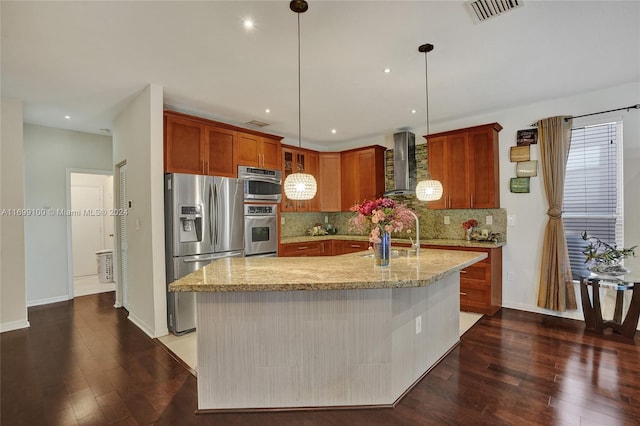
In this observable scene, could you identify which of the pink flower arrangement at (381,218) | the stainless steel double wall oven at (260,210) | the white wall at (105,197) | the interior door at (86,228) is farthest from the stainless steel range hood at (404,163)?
the interior door at (86,228)

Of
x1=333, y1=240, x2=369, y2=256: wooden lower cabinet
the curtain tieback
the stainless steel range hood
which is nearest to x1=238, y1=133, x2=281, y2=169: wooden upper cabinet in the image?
x1=333, y1=240, x2=369, y2=256: wooden lower cabinet

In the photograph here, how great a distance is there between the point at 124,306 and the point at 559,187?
605cm

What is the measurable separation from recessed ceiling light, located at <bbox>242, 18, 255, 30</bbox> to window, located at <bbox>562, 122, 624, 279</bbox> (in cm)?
396

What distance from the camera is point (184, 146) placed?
3.66 meters

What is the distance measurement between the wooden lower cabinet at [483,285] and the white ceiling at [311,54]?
2.02 metres

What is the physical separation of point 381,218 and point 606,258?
2.76 meters

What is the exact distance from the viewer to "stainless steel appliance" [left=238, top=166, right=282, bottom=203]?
4.18 meters

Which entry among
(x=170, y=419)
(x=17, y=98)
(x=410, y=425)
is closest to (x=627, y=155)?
(x=410, y=425)

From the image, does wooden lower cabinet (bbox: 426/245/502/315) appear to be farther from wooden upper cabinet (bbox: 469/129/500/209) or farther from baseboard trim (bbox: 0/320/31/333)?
baseboard trim (bbox: 0/320/31/333)

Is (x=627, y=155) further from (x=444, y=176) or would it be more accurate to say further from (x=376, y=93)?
(x=376, y=93)

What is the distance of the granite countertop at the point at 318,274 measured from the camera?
1770mm

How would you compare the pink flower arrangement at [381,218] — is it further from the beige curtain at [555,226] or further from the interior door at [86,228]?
the interior door at [86,228]

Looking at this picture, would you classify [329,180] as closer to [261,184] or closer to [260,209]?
[261,184]

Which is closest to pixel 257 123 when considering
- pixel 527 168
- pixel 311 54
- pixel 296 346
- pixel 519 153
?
pixel 311 54
